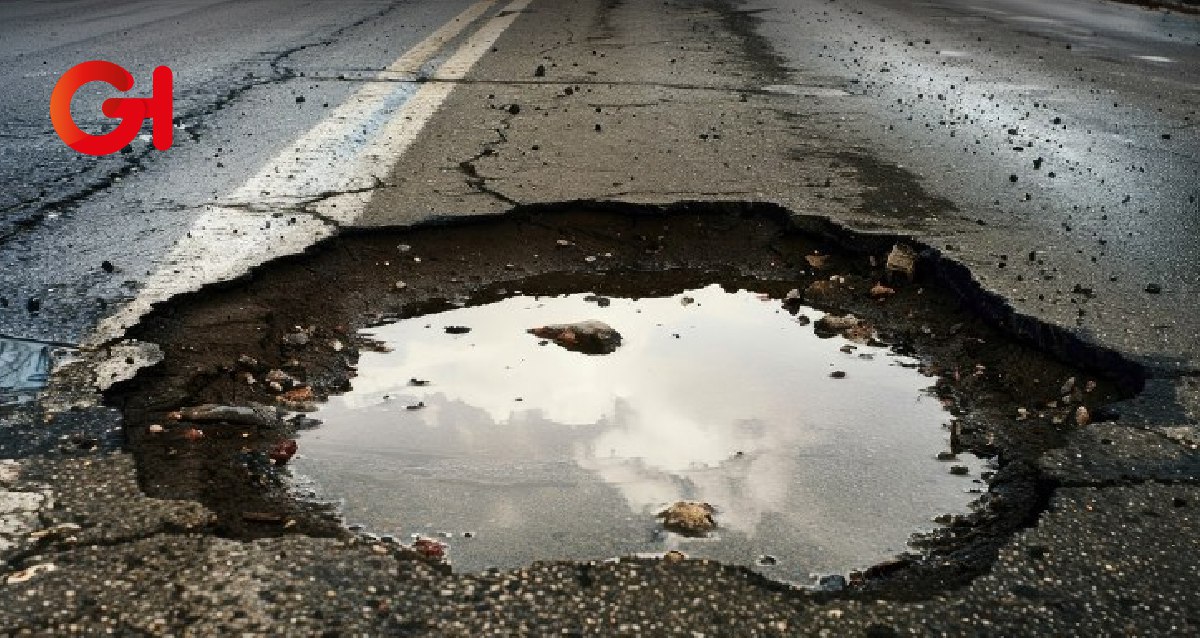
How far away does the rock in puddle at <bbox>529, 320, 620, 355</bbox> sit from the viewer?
320cm

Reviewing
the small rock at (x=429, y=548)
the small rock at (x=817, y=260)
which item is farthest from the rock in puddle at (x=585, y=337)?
the small rock at (x=429, y=548)

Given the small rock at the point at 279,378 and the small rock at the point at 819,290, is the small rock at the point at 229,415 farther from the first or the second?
the small rock at the point at 819,290

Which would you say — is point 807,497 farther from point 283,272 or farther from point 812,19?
point 812,19

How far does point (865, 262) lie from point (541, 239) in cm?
105

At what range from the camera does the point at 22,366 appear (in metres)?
2.60

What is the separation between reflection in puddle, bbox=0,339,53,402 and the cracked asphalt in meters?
0.04

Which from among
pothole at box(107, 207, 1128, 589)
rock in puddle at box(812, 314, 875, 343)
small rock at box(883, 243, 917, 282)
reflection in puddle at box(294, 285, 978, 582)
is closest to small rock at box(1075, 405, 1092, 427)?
pothole at box(107, 207, 1128, 589)

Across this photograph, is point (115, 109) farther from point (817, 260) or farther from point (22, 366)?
point (817, 260)

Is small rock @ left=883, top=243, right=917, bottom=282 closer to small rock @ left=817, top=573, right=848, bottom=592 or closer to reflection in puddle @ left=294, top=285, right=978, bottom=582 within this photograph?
reflection in puddle @ left=294, top=285, right=978, bottom=582

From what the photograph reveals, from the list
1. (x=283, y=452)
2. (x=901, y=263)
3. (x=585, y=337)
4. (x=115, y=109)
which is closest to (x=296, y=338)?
(x=283, y=452)

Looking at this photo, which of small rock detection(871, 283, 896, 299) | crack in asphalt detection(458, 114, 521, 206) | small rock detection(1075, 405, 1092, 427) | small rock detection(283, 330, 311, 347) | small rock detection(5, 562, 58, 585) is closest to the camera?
small rock detection(5, 562, 58, 585)

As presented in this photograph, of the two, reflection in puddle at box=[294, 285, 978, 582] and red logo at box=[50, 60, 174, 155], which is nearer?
reflection in puddle at box=[294, 285, 978, 582]

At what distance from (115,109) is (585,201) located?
2731 millimetres

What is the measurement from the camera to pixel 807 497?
237 centimetres
